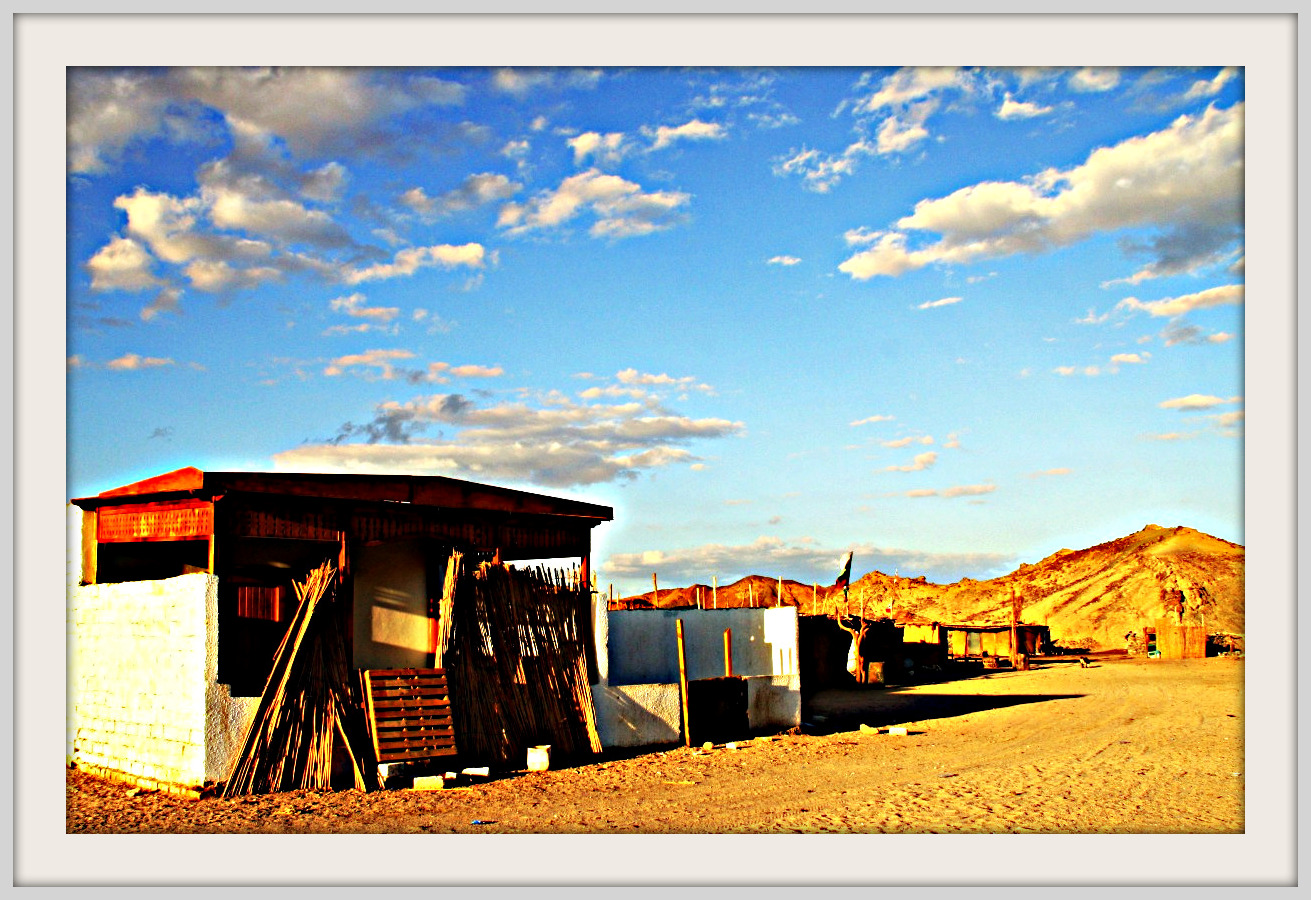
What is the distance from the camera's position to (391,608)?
14305 millimetres

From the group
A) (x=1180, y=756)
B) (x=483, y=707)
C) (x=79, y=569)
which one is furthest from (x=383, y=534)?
(x=1180, y=756)

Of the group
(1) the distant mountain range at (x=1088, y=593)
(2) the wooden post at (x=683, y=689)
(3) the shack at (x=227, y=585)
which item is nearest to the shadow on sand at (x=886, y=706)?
(2) the wooden post at (x=683, y=689)

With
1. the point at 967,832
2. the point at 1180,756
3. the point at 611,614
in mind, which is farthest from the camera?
the point at 611,614

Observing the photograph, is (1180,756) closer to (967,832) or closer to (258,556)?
(967,832)

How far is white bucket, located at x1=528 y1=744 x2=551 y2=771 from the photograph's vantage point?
13531 mm

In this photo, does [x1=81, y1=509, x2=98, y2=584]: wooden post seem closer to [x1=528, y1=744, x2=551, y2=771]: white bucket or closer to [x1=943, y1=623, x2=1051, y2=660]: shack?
[x1=528, y1=744, x2=551, y2=771]: white bucket

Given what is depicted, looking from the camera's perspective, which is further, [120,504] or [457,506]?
[457,506]

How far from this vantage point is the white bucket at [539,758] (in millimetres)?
13531

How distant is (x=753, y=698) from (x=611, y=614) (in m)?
2.73

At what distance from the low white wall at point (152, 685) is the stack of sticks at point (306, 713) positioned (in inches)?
9.1

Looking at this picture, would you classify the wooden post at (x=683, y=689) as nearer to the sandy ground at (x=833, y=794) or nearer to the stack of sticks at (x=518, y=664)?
the sandy ground at (x=833, y=794)

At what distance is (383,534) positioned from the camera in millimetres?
13648

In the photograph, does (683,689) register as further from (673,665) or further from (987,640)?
(987,640)
